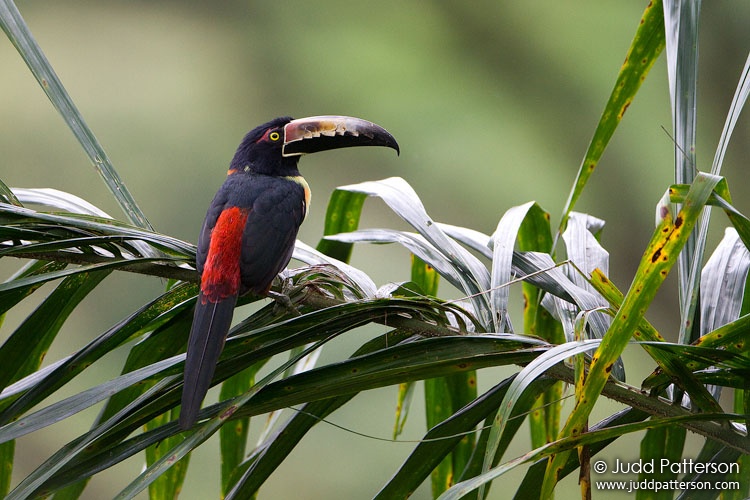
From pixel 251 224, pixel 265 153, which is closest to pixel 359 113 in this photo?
pixel 265 153

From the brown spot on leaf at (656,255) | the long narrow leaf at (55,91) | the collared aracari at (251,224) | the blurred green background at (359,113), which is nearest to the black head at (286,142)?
the collared aracari at (251,224)

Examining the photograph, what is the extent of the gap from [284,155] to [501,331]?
0.93m

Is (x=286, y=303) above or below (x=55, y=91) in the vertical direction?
below

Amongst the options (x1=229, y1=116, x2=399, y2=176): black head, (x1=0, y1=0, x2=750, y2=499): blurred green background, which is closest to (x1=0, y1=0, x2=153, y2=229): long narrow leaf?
(x1=229, y1=116, x2=399, y2=176): black head

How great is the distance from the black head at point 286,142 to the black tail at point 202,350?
67cm

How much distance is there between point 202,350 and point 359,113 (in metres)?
4.17

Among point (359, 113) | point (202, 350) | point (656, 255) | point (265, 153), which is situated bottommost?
point (202, 350)

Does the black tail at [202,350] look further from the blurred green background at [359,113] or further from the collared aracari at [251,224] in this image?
the blurred green background at [359,113]

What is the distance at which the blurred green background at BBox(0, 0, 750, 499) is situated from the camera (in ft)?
14.1

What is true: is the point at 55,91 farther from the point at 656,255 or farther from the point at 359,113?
the point at 359,113

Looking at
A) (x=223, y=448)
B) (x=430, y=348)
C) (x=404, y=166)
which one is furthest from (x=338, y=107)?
(x=430, y=348)

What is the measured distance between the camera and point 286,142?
180 centimetres

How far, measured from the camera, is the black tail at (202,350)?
2.93ft

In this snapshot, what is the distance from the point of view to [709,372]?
2.91ft
